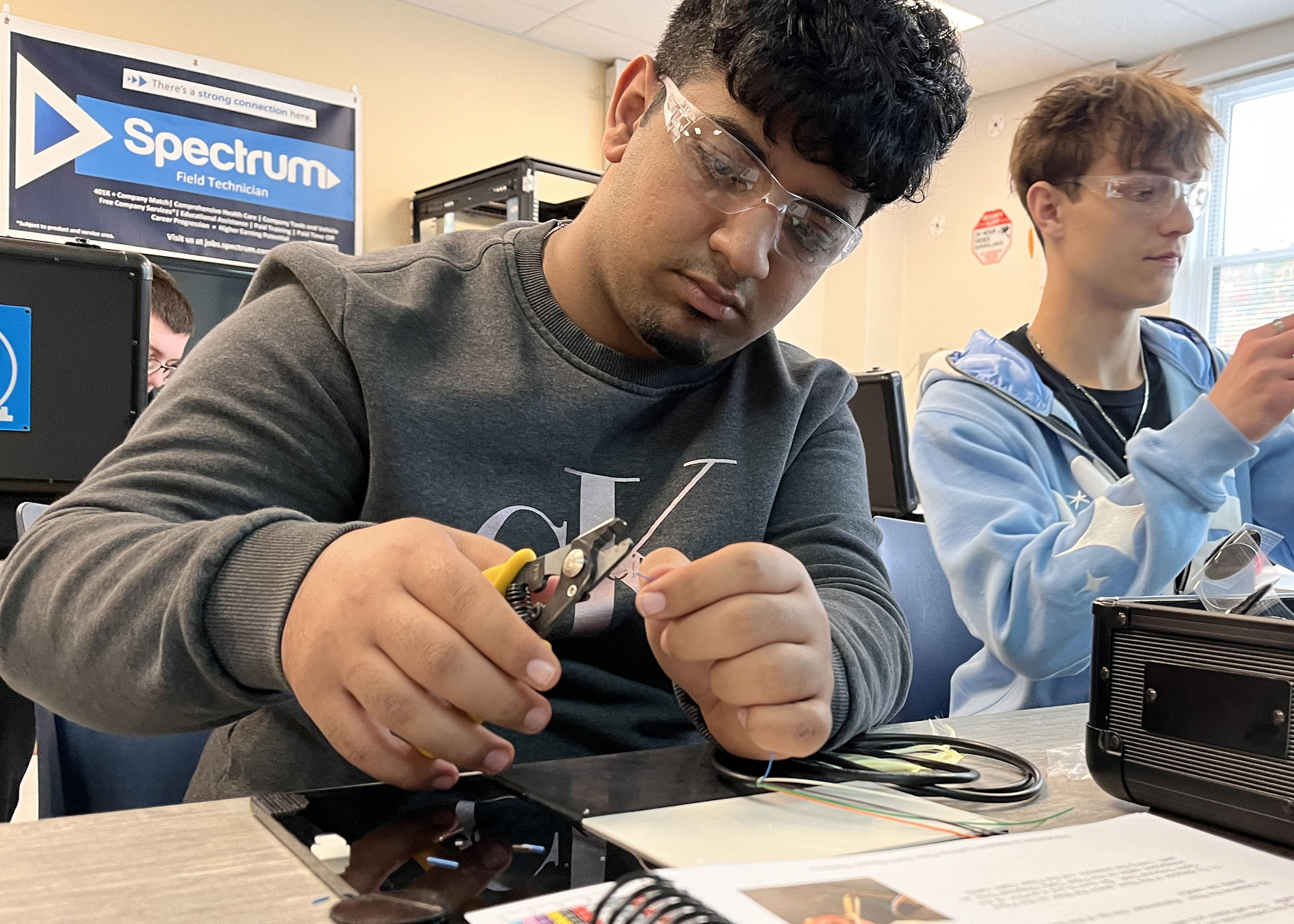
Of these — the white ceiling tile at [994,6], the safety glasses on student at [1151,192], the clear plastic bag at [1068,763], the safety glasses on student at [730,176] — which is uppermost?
the white ceiling tile at [994,6]

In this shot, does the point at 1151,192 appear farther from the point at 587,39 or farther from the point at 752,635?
the point at 587,39

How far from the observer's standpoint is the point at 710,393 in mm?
988

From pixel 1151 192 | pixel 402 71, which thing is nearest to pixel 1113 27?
pixel 402 71

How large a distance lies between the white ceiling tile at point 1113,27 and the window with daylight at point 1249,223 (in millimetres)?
311

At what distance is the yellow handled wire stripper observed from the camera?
51 centimetres

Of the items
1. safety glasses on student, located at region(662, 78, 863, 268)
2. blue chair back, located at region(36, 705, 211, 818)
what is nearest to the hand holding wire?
safety glasses on student, located at region(662, 78, 863, 268)

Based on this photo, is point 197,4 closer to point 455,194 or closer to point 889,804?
point 455,194

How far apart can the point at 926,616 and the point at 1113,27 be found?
12.9ft

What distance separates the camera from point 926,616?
Answer: 4.61ft

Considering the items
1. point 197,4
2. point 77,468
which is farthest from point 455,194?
point 77,468

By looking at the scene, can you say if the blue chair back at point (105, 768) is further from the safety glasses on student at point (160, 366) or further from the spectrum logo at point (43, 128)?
the spectrum logo at point (43, 128)

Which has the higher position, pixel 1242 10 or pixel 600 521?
pixel 1242 10

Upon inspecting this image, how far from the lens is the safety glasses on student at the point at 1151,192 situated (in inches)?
54.5

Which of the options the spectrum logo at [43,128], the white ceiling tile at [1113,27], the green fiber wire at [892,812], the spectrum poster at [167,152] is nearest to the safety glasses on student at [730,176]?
the green fiber wire at [892,812]
